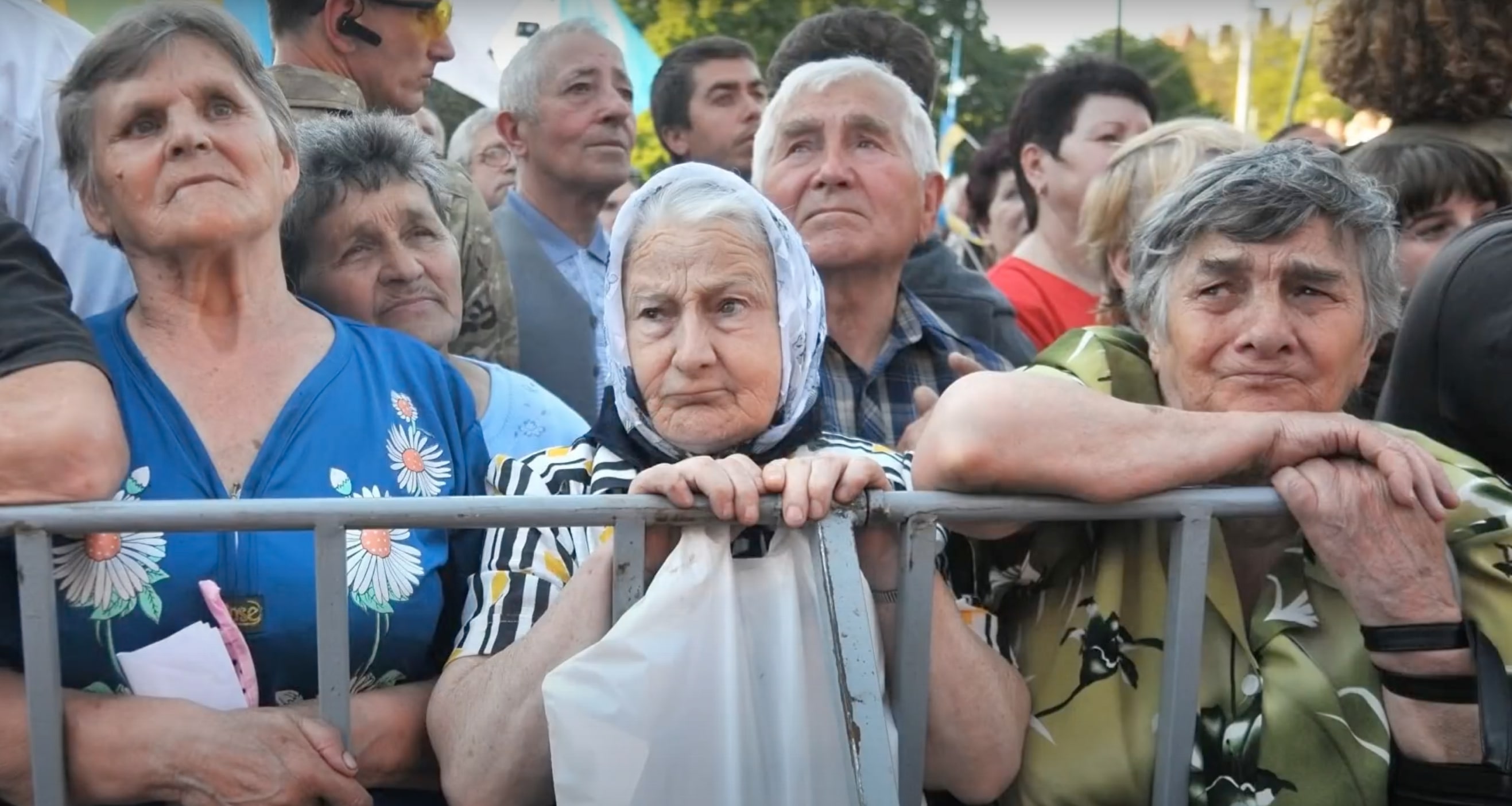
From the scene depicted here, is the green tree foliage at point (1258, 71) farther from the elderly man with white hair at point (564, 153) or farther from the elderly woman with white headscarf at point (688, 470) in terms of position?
the elderly woman with white headscarf at point (688, 470)

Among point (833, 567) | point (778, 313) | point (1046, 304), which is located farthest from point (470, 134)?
point (833, 567)

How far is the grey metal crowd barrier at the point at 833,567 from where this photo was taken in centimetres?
208

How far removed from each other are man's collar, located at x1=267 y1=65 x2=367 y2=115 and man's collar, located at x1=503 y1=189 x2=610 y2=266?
3.32 ft

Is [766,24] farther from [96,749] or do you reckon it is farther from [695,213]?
[96,749]

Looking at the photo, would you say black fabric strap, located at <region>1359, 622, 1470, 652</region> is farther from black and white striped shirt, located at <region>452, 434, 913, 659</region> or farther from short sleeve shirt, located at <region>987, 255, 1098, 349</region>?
short sleeve shirt, located at <region>987, 255, 1098, 349</region>

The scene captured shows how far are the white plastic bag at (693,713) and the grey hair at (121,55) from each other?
4.30 ft

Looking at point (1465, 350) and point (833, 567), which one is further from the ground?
point (1465, 350)

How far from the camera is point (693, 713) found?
213 cm

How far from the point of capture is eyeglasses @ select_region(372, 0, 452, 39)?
156 inches

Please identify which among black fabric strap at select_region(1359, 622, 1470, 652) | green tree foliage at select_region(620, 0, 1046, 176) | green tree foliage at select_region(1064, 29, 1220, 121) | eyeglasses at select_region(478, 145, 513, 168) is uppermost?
green tree foliage at select_region(1064, 29, 1220, 121)

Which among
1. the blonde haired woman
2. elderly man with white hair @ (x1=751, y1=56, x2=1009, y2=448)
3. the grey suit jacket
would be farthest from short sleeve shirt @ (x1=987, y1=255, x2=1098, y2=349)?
the grey suit jacket

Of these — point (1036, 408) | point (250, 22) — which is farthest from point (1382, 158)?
point (250, 22)

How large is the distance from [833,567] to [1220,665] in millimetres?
673

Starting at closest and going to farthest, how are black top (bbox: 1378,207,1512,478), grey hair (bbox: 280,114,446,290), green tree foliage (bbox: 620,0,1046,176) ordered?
1. black top (bbox: 1378,207,1512,478)
2. grey hair (bbox: 280,114,446,290)
3. green tree foliage (bbox: 620,0,1046,176)
